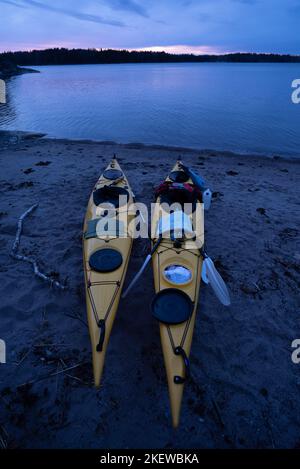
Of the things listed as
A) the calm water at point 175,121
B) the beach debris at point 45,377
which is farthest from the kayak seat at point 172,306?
the calm water at point 175,121

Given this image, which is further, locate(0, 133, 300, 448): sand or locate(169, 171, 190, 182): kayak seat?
locate(169, 171, 190, 182): kayak seat

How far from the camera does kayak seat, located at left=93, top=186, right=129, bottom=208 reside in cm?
573

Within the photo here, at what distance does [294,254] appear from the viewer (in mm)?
5168

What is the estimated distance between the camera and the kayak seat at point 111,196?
5.73 m

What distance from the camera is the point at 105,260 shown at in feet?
13.4

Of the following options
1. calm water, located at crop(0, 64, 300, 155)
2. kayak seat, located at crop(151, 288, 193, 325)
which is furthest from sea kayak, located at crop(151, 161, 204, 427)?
calm water, located at crop(0, 64, 300, 155)

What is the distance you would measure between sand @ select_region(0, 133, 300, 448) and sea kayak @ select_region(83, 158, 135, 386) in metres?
0.37

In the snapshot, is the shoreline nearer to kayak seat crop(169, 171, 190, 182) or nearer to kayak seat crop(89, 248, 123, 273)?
kayak seat crop(169, 171, 190, 182)

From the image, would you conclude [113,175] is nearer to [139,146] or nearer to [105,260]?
[105,260]

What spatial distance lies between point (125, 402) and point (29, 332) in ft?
5.27

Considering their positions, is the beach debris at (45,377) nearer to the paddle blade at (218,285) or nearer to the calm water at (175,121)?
the paddle blade at (218,285)

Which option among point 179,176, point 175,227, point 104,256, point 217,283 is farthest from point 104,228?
point 179,176
